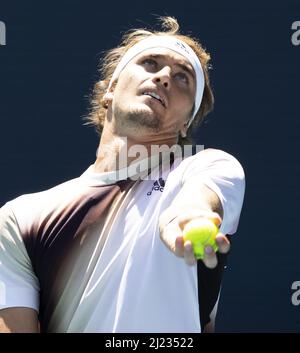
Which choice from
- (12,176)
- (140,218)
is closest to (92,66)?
(12,176)

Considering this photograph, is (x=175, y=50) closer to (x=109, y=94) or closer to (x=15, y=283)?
(x=109, y=94)

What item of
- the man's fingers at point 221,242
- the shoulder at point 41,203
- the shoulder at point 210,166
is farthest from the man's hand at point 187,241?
the shoulder at point 41,203

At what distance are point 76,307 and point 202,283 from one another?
34cm

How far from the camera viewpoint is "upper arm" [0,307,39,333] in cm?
267

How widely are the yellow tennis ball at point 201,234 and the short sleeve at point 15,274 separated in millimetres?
872

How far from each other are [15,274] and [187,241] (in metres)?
0.96

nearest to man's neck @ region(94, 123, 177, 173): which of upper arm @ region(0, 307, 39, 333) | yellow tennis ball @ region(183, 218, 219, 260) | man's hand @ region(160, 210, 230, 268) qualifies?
upper arm @ region(0, 307, 39, 333)

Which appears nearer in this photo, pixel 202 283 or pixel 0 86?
pixel 202 283

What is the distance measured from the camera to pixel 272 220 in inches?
156

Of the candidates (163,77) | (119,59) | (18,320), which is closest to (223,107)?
(119,59)

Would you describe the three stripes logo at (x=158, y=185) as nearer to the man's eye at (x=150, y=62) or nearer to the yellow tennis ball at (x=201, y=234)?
the man's eye at (x=150, y=62)

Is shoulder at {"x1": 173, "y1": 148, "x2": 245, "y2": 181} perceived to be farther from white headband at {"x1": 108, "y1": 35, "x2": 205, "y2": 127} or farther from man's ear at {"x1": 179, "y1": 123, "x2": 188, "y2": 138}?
white headband at {"x1": 108, "y1": 35, "x2": 205, "y2": 127}

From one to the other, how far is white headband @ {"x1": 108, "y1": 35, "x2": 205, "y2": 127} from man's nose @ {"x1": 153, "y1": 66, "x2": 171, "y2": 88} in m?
0.12
